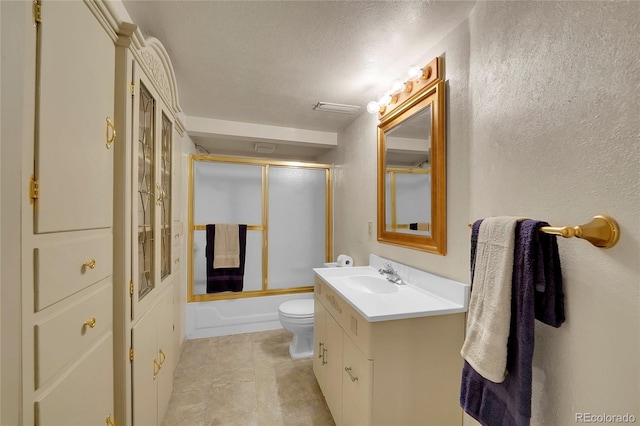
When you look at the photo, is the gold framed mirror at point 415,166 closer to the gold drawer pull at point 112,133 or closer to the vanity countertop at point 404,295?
the vanity countertop at point 404,295

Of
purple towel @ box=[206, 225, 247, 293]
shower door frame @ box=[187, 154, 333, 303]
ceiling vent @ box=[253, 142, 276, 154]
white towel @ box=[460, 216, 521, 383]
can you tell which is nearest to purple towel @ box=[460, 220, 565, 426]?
white towel @ box=[460, 216, 521, 383]

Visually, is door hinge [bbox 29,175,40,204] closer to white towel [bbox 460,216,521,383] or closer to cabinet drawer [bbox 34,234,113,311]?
cabinet drawer [bbox 34,234,113,311]

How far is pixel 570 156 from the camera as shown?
2.59 feet

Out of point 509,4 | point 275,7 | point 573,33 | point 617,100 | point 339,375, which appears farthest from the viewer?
point 339,375

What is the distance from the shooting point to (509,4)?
3.26ft

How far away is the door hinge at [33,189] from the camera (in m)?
0.60

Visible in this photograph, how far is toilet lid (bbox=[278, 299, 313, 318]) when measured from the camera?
7.21 feet

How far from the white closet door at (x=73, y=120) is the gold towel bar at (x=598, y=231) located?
136 cm

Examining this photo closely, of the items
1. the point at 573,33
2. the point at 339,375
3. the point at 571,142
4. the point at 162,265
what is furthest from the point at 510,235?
the point at 162,265

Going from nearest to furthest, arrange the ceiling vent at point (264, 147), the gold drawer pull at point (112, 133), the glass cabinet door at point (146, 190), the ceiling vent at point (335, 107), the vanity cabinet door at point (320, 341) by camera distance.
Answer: the gold drawer pull at point (112, 133), the glass cabinet door at point (146, 190), the vanity cabinet door at point (320, 341), the ceiling vent at point (335, 107), the ceiling vent at point (264, 147)

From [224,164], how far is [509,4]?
2587 millimetres

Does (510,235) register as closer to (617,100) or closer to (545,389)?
(617,100)

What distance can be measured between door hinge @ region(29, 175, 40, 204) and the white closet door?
12 mm

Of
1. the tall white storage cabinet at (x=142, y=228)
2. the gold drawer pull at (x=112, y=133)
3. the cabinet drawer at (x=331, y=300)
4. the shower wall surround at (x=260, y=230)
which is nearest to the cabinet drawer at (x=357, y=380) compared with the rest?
the cabinet drawer at (x=331, y=300)
